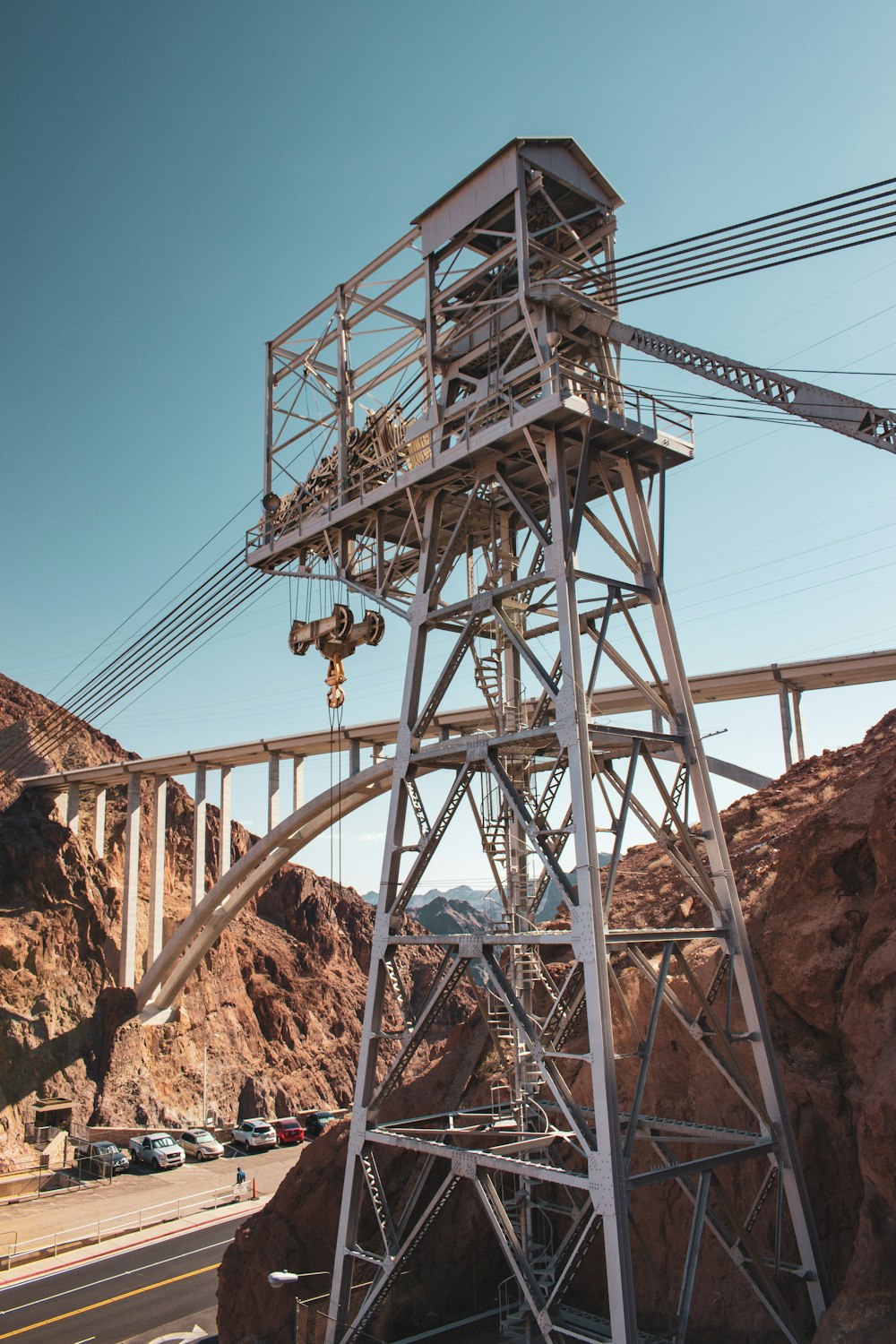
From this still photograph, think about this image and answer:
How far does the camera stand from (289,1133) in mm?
44562

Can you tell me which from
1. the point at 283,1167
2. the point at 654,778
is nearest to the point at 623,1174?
the point at 654,778

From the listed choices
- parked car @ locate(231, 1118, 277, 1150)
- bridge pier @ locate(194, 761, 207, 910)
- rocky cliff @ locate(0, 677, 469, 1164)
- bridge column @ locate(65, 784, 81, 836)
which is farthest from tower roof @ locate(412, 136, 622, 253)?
bridge column @ locate(65, 784, 81, 836)

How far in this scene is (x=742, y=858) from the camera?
2019cm

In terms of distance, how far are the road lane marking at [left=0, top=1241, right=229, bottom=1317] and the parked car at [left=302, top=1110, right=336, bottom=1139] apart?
679 inches

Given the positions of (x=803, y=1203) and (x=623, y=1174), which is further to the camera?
(x=803, y=1203)

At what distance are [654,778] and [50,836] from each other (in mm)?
44303

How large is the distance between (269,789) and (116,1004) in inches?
597

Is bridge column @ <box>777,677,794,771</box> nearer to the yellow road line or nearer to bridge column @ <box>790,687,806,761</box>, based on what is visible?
bridge column @ <box>790,687,806,761</box>

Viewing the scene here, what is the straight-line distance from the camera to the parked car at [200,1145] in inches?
1652

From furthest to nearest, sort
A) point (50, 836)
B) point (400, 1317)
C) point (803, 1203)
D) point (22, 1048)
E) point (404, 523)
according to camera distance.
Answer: point (50, 836) → point (22, 1048) → point (404, 523) → point (400, 1317) → point (803, 1203)

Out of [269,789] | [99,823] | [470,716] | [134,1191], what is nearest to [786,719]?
[470,716]

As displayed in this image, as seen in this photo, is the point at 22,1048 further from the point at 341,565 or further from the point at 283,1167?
the point at 341,565

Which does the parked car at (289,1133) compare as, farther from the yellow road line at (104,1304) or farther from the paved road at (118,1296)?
the yellow road line at (104,1304)

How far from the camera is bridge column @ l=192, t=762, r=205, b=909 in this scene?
45656 mm
